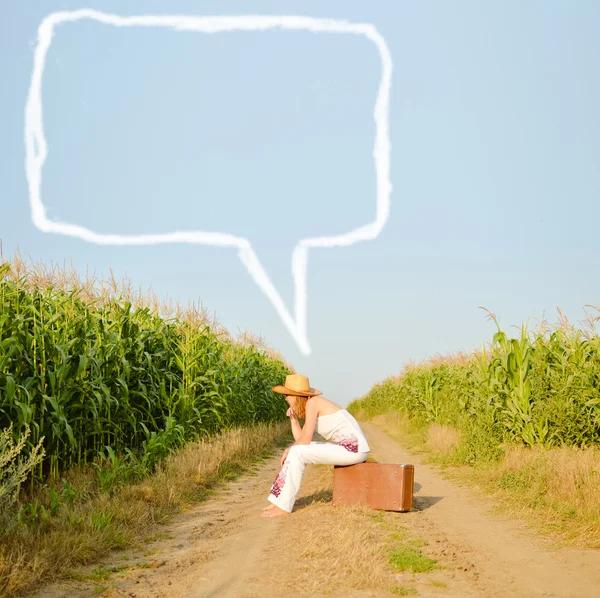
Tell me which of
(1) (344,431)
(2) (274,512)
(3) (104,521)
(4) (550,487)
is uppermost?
(1) (344,431)

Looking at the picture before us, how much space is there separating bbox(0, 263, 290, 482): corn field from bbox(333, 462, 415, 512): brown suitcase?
320 cm

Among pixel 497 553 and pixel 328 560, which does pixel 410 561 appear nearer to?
pixel 328 560

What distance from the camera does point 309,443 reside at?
8312 mm

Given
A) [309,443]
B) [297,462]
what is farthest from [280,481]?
[309,443]

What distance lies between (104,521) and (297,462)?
2507 millimetres

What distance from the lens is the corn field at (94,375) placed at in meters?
8.36

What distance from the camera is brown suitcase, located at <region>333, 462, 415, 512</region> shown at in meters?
8.30

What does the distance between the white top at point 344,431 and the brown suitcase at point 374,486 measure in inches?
9.8

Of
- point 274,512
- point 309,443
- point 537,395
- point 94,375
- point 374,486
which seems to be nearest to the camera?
point 274,512

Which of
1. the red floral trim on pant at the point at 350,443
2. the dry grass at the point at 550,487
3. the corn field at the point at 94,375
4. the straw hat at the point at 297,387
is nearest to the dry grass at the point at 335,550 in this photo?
the red floral trim on pant at the point at 350,443

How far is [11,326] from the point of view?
27.4ft

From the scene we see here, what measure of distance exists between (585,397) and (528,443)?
138cm

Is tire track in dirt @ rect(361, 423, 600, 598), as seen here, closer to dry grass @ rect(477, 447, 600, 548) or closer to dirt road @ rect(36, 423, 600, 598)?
dirt road @ rect(36, 423, 600, 598)

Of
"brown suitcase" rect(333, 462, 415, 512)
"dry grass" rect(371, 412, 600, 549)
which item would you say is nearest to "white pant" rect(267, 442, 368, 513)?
"brown suitcase" rect(333, 462, 415, 512)
